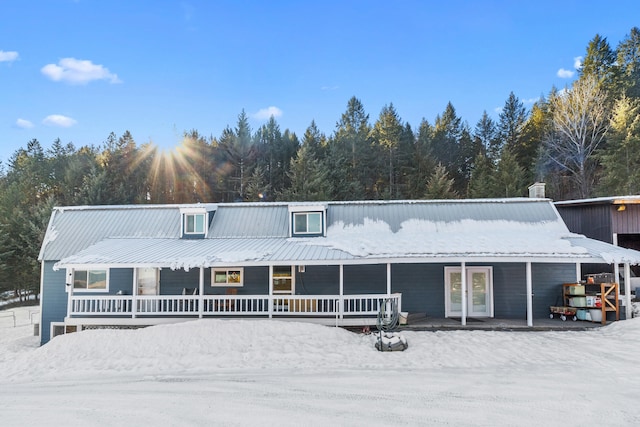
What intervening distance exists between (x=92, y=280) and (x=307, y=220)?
8381 millimetres

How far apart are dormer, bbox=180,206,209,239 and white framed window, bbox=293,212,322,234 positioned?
3681 mm

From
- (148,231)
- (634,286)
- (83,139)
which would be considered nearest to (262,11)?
(148,231)

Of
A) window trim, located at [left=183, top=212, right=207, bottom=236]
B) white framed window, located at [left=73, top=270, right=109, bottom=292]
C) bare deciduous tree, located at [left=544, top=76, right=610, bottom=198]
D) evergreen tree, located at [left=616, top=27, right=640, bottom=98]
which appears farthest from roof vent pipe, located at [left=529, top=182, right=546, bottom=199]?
evergreen tree, located at [left=616, top=27, right=640, bottom=98]

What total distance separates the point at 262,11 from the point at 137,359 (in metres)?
18.2

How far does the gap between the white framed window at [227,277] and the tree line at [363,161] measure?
14.8m

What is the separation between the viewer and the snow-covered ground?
20.0ft

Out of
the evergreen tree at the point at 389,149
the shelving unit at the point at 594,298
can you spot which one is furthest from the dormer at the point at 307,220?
the evergreen tree at the point at 389,149

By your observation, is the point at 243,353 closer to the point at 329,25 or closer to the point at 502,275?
the point at 502,275

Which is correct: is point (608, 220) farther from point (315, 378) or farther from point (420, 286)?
point (315, 378)

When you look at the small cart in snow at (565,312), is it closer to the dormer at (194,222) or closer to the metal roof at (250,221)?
the metal roof at (250,221)

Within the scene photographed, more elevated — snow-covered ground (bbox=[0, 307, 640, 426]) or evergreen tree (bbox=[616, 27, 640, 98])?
evergreen tree (bbox=[616, 27, 640, 98])

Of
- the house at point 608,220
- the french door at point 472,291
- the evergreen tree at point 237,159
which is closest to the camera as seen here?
the french door at point 472,291

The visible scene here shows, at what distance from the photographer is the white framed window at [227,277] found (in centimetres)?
1463

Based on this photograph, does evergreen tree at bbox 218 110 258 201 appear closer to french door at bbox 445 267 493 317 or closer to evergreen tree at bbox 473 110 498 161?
french door at bbox 445 267 493 317
